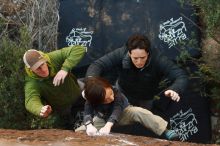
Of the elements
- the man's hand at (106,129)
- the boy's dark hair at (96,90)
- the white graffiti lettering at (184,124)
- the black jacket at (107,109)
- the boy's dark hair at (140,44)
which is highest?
the boy's dark hair at (140,44)

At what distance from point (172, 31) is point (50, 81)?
1.51 m

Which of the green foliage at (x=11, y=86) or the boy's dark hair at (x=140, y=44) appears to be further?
the green foliage at (x=11, y=86)

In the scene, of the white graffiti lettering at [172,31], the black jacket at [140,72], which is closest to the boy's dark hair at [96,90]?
the black jacket at [140,72]

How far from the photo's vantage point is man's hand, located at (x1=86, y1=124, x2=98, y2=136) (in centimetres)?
380

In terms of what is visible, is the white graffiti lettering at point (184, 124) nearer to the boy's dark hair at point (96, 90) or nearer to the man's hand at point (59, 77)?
the man's hand at point (59, 77)

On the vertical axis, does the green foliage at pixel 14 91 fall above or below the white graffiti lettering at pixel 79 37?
below

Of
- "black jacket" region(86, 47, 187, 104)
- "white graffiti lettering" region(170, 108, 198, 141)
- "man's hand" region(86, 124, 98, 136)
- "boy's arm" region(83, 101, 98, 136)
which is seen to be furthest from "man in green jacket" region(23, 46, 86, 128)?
"white graffiti lettering" region(170, 108, 198, 141)

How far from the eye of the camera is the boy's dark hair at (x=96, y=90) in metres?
3.91

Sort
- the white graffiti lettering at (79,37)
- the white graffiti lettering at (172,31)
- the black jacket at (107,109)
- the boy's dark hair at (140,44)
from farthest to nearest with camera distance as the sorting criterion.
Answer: the white graffiti lettering at (79,37) → the white graffiti lettering at (172,31) → the boy's dark hair at (140,44) → the black jacket at (107,109)

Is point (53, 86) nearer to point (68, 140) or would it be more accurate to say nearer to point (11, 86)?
point (11, 86)

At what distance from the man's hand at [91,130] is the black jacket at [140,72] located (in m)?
0.60

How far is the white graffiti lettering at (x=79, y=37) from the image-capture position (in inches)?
219

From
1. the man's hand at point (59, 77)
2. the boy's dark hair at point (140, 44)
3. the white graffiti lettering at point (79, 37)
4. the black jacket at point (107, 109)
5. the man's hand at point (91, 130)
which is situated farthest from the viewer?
the white graffiti lettering at point (79, 37)

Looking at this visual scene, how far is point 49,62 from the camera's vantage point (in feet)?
A: 14.4
